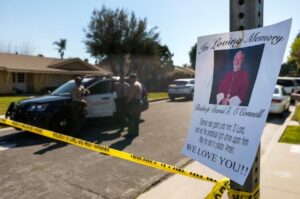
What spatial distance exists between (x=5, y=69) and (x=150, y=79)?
59.3ft

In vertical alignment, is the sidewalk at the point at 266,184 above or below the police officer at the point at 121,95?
below

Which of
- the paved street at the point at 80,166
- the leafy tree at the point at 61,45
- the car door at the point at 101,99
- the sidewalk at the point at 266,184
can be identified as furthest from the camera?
the leafy tree at the point at 61,45

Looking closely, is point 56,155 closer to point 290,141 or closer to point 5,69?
point 290,141

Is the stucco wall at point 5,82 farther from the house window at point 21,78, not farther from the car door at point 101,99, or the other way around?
the car door at point 101,99

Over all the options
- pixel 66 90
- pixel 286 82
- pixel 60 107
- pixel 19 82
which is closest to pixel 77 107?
pixel 60 107

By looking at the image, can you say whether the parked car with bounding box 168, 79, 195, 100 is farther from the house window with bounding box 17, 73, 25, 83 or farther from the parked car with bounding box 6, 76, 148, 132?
the house window with bounding box 17, 73, 25, 83

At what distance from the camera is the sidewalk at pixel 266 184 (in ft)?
15.2

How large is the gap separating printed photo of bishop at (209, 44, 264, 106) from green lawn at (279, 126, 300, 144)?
720 centimetres

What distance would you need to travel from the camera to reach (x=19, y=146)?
7.68 m

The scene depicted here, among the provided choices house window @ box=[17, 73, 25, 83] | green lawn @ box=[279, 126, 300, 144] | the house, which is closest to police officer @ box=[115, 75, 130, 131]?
green lawn @ box=[279, 126, 300, 144]

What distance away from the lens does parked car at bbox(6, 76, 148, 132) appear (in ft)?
27.9

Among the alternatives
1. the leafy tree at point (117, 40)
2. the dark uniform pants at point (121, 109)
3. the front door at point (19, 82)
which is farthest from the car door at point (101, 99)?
the leafy tree at point (117, 40)

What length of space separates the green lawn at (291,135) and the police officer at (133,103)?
4005 millimetres

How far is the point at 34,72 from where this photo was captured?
1140 inches
